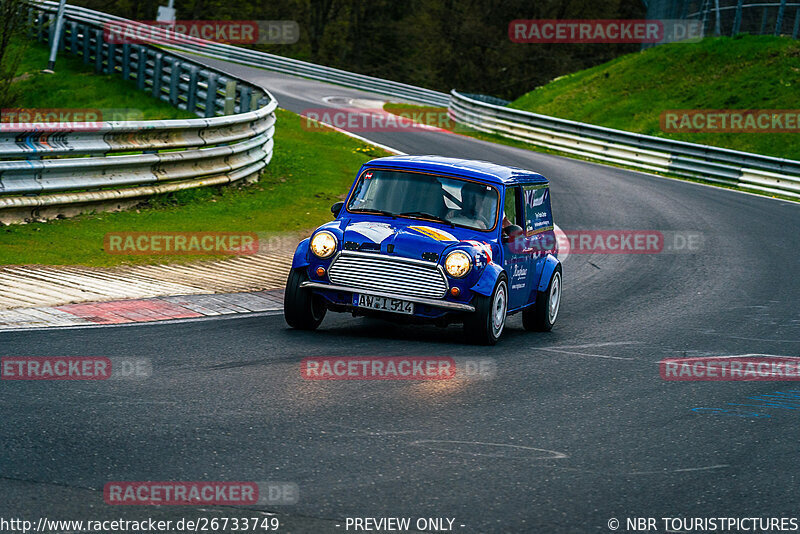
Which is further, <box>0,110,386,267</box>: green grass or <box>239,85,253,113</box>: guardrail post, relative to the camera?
<box>239,85,253,113</box>: guardrail post

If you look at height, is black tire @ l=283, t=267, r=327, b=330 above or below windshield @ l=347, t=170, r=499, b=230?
below

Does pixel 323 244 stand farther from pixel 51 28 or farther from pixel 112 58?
pixel 51 28

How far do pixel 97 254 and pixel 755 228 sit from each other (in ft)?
42.3

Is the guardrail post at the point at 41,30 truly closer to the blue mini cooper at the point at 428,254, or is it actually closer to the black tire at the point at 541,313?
the blue mini cooper at the point at 428,254

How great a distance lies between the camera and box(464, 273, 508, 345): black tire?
30.2 feet

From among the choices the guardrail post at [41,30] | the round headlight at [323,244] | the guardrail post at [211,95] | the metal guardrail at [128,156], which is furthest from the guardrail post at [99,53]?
the round headlight at [323,244]

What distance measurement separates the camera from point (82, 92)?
1169 inches

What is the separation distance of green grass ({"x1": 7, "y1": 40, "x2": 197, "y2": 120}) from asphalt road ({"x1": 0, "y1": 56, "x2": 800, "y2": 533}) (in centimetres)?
1782

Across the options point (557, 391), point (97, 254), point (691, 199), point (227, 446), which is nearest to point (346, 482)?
point (227, 446)

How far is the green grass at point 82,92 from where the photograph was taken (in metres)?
26.6

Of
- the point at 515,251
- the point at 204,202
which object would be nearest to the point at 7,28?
the point at 204,202

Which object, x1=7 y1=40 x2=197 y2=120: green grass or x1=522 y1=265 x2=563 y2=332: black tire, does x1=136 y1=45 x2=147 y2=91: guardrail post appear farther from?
x1=522 y1=265 x2=563 y2=332: black tire

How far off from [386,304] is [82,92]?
75.6ft

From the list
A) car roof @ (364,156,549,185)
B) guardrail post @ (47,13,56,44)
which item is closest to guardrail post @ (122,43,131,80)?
guardrail post @ (47,13,56,44)
